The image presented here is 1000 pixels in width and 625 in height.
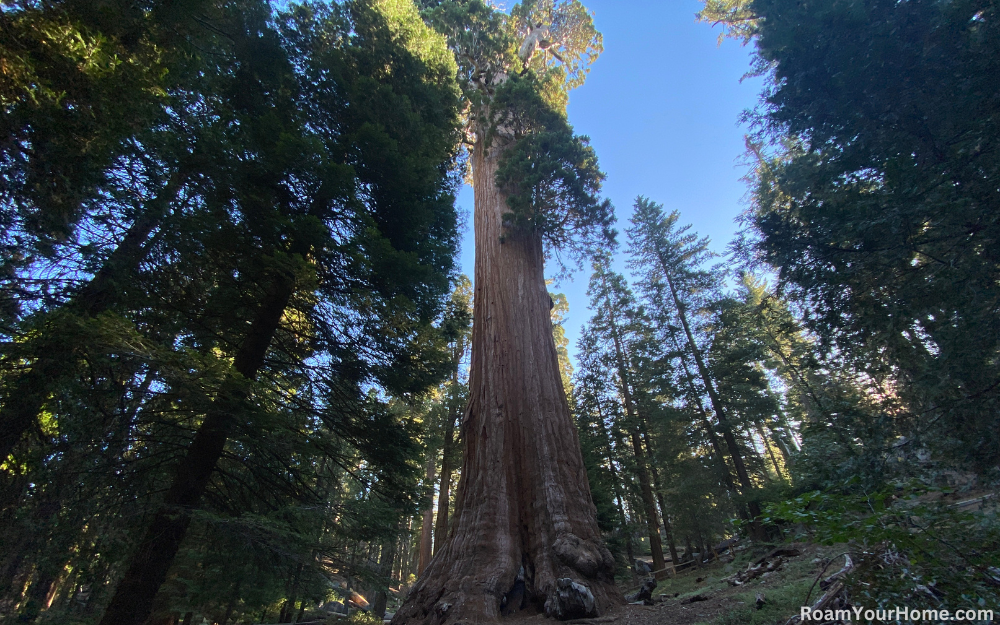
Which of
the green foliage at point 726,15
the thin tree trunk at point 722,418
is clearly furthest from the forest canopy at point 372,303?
the thin tree trunk at point 722,418

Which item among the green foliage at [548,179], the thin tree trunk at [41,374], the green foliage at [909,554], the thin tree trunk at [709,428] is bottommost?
the green foliage at [909,554]

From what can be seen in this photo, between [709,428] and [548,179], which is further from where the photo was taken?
[709,428]

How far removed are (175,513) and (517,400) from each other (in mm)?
4003

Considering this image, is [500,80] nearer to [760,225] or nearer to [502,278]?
[502,278]

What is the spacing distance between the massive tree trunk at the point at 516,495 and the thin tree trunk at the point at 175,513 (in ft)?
8.76

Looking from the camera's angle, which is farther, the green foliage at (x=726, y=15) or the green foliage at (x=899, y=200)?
the green foliage at (x=726, y=15)

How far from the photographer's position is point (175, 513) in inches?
157

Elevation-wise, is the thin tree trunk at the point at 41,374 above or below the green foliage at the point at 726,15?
below

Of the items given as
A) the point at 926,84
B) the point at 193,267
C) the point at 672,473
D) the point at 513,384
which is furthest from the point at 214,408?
the point at 672,473

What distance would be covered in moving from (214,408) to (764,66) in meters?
9.37

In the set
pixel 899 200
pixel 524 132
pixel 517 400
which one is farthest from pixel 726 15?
pixel 517 400

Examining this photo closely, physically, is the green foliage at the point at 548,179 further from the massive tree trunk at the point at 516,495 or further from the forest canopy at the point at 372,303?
the massive tree trunk at the point at 516,495

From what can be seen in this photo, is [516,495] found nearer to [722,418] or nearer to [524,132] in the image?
[524,132]

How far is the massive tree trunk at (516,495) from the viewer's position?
3.29 m
